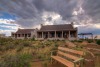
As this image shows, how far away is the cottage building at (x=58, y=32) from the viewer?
3206 centimetres

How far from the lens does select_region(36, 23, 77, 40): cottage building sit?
32.1 metres

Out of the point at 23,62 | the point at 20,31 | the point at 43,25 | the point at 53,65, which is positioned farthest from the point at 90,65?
the point at 20,31

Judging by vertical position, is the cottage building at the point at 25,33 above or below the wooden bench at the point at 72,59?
above

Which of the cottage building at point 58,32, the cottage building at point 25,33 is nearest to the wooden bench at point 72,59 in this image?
the cottage building at point 58,32

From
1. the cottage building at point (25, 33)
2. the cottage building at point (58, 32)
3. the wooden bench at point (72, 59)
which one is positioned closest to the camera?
the wooden bench at point (72, 59)

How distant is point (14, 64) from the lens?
181 inches

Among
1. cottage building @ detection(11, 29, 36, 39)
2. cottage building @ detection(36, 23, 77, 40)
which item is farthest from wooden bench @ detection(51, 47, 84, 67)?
cottage building @ detection(11, 29, 36, 39)

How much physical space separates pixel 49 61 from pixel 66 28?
26051 mm

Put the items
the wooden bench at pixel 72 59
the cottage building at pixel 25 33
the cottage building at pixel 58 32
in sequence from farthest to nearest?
the cottage building at pixel 25 33
the cottage building at pixel 58 32
the wooden bench at pixel 72 59

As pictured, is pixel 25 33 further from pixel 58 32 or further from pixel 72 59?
pixel 72 59

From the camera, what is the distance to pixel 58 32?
34.7 m

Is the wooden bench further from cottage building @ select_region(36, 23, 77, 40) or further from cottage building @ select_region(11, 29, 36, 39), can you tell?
cottage building @ select_region(11, 29, 36, 39)

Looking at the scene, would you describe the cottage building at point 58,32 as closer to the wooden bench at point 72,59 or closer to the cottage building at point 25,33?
the cottage building at point 25,33

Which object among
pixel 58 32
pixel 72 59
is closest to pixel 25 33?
pixel 58 32
